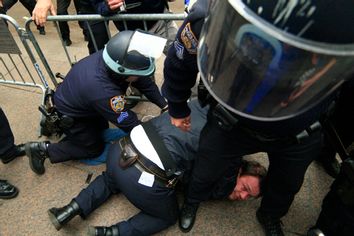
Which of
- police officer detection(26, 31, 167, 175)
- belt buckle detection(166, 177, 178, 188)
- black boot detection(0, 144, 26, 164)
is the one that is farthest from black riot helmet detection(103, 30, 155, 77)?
black boot detection(0, 144, 26, 164)

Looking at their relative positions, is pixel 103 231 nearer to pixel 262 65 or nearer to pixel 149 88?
pixel 149 88

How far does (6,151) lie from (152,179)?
1.28 metres

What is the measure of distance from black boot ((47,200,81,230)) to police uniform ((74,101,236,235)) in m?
0.05

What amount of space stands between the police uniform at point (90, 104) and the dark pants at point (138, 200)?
0.27m

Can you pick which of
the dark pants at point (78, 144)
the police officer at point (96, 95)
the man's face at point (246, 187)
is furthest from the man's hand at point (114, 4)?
the man's face at point (246, 187)

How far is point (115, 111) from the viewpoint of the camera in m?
2.02

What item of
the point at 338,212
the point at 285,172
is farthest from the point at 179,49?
the point at 338,212

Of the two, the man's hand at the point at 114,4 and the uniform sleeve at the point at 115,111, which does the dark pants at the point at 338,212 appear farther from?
the man's hand at the point at 114,4

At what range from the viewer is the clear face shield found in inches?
27.6

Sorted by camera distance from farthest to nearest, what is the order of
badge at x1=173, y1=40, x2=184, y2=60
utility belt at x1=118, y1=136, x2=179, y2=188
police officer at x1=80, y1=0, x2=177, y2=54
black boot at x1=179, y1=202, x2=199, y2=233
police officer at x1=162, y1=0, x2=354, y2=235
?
police officer at x1=80, y1=0, x2=177, y2=54
black boot at x1=179, y1=202, x2=199, y2=233
utility belt at x1=118, y1=136, x2=179, y2=188
badge at x1=173, y1=40, x2=184, y2=60
police officer at x1=162, y1=0, x2=354, y2=235

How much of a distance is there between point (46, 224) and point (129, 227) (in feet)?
2.06

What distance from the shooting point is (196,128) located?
1.80m

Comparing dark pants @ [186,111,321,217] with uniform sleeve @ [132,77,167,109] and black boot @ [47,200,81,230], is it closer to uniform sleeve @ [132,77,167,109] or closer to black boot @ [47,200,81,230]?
black boot @ [47,200,81,230]

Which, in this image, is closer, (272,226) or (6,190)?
(272,226)
